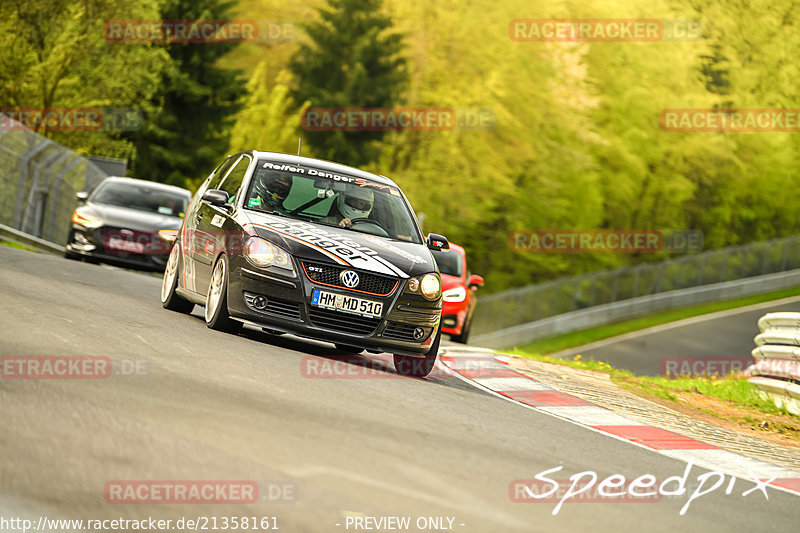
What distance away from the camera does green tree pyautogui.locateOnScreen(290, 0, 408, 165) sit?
47.3 metres

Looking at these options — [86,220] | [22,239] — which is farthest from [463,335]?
[22,239]

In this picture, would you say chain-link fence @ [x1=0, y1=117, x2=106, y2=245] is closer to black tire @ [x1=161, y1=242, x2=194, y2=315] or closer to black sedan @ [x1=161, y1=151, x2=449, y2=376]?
black tire @ [x1=161, y1=242, x2=194, y2=315]

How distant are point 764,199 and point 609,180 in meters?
10.6

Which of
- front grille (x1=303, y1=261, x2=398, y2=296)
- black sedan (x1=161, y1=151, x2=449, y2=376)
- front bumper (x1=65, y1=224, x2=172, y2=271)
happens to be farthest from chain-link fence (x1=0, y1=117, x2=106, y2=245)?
front grille (x1=303, y1=261, x2=398, y2=296)

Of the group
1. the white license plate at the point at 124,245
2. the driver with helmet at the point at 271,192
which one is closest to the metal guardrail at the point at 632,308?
the white license plate at the point at 124,245

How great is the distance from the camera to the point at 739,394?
14.4m

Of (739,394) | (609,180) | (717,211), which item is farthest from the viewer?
(717,211)

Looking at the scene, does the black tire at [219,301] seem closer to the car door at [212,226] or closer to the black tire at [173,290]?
the car door at [212,226]

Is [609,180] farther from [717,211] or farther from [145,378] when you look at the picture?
[145,378]

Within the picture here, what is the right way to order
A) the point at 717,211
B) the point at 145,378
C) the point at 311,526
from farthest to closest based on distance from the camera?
the point at 717,211 < the point at 145,378 < the point at 311,526

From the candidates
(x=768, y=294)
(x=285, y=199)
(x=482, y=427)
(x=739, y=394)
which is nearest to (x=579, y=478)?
(x=482, y=427)

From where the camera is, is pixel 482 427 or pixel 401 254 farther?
pixel 401 254

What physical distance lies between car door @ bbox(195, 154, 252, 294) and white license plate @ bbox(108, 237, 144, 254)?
7.09m

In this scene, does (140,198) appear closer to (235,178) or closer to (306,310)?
(235,178)
